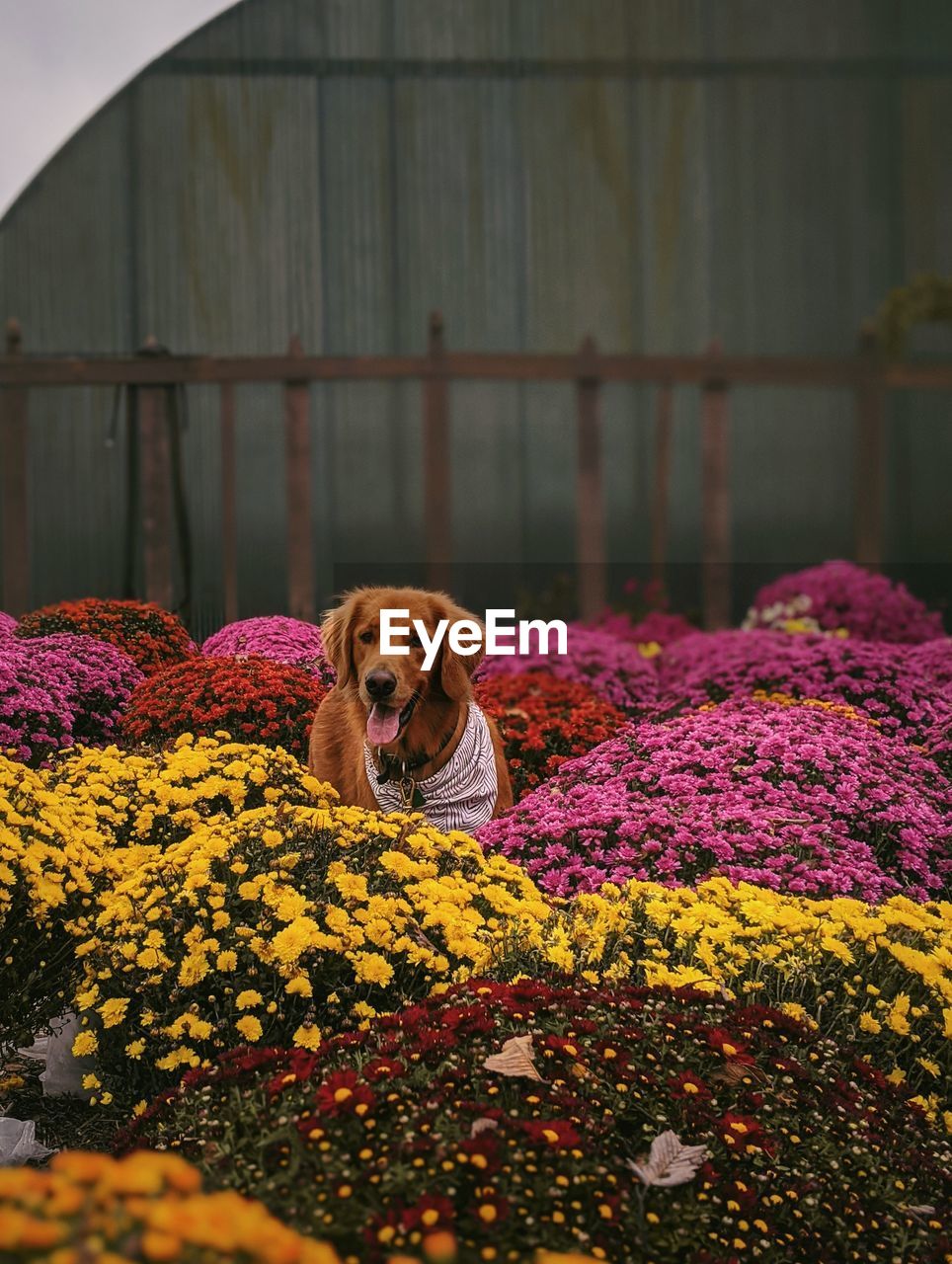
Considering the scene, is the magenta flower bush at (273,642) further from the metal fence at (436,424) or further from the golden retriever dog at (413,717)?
the golden retriever dog at (413,717)

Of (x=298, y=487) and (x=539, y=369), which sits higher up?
(x=539, y=369)

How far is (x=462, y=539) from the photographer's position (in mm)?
8898

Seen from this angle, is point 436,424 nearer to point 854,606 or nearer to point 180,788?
point 854,606

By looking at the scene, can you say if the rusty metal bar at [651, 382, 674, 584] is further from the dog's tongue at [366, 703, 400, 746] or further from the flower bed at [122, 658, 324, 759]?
the dog's tongue at [366, 703, 400, 746]

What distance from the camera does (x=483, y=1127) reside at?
6.16ft

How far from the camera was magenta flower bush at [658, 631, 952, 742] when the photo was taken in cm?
634

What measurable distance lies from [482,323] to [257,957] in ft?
23.2

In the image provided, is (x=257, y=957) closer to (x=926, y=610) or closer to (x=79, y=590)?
(x=79, y=590)

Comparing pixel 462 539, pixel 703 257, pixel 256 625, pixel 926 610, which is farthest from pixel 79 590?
pixel 926 610

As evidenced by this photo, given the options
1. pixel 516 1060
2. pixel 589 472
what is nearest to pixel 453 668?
pixel 516 1060

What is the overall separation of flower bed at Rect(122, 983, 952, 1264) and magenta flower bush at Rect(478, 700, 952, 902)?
60.3 inches

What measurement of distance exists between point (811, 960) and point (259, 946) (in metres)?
1.47

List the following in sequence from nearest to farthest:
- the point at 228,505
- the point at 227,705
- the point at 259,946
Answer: the point at 259,946 → the point at 227,705 → the point at 228,505

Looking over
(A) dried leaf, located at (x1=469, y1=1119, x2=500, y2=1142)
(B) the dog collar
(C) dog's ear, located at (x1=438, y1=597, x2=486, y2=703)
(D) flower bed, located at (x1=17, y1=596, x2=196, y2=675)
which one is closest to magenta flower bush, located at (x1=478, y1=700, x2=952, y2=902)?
(B) the dog collar
